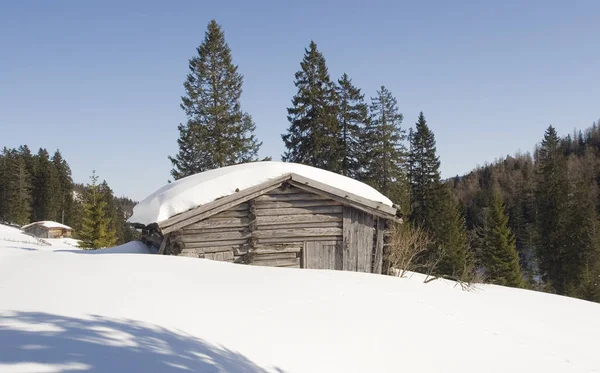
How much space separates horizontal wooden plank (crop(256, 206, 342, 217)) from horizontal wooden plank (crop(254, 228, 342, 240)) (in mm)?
495

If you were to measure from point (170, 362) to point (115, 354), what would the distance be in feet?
1.34

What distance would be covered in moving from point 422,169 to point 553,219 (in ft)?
41.5

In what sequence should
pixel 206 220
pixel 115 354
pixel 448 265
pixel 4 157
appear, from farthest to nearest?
pixel 4 157 < pixel 448 265 < pixel 206 220 < pixel 115 354

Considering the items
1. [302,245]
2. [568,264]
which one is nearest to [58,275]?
[302,245]

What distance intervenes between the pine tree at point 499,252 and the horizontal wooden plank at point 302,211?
76.7 ft

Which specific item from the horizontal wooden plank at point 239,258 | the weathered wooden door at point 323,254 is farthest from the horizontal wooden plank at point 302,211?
the horizontal wooden plank at point 239,258

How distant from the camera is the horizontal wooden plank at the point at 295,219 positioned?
11320mm

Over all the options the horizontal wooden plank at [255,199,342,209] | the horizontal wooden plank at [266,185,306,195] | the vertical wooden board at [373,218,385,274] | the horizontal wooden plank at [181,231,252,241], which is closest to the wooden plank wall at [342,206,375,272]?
the vertical wooden board at [373,218,385,274]

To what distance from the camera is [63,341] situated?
2.99m

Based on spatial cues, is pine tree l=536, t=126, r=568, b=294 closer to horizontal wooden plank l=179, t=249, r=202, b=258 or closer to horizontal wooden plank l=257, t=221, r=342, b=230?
horizontal wooden plank l=257, t=221, r=342, b=230

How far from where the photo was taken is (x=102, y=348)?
9.86 feet

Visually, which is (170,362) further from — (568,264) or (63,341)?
(568,264)

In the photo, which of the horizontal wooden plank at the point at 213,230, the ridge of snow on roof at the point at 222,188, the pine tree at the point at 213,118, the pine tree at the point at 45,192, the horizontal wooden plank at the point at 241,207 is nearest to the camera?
the ridge of snow on roof at the point at 222,188

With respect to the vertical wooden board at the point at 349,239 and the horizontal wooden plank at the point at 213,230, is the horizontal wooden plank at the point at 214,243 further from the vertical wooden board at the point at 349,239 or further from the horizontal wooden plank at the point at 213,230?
the vertical wooden board at the point at 349,239
